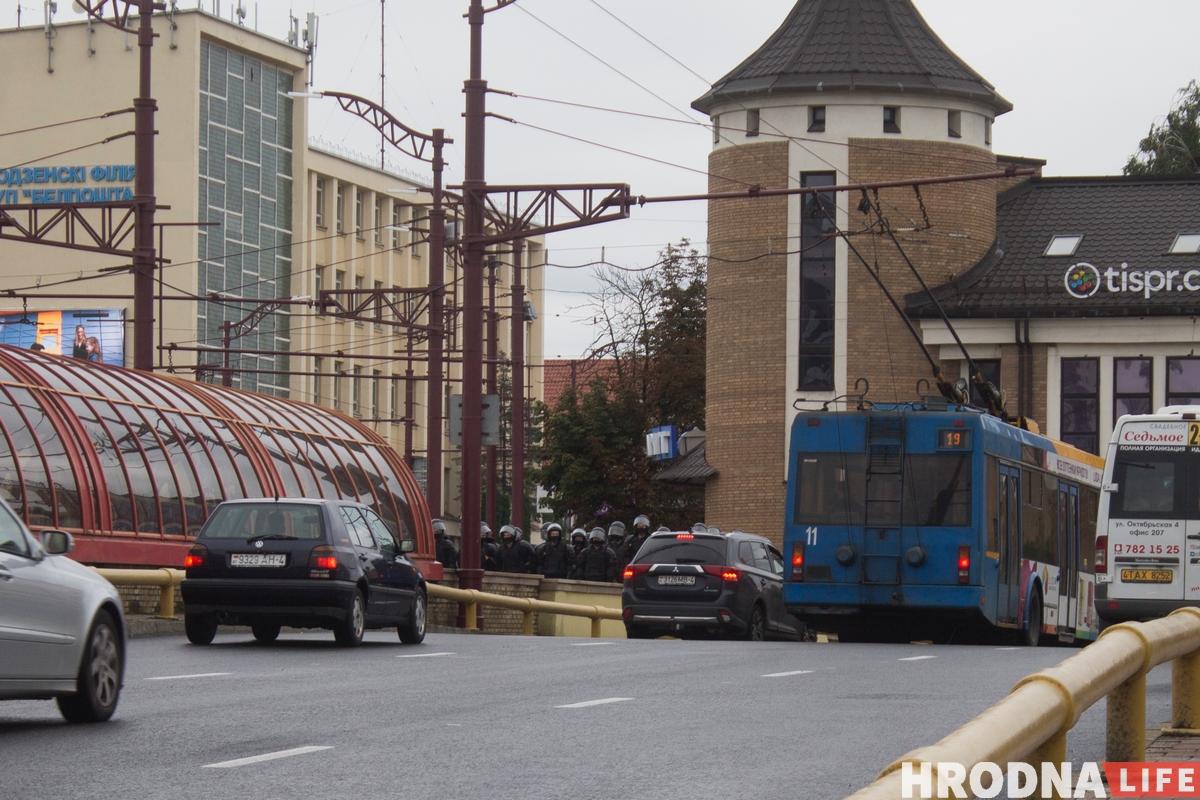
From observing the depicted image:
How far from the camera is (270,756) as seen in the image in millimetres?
10266

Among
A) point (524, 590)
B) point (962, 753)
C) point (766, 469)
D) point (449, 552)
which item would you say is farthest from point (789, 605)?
point (766, 469)

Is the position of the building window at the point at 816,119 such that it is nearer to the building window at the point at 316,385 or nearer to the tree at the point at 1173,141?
the tree at the point at 1173,141

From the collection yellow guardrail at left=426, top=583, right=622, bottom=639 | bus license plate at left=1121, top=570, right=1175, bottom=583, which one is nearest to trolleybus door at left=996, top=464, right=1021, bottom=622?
bus license plate at left=1121, top=570, right=1175, bottom=583

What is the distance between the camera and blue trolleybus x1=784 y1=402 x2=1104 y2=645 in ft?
80.5

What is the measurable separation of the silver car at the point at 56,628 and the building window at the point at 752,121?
40.5 metres

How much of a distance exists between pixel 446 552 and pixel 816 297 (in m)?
16.1

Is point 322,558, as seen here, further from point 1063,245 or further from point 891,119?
point 1063,245

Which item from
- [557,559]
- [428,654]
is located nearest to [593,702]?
[428,654]

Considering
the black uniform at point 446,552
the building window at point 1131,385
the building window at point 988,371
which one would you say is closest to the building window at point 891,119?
the building window at point 988,371

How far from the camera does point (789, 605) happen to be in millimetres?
25516

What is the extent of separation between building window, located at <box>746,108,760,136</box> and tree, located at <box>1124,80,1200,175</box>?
980 inches

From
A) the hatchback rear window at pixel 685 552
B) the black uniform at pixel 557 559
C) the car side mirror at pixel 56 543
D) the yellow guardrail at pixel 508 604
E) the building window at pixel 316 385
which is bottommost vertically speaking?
the yellow guardrail at pixel 508 604

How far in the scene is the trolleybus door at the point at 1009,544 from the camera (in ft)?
82.9

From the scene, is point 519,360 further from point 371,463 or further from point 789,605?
point 789,605
